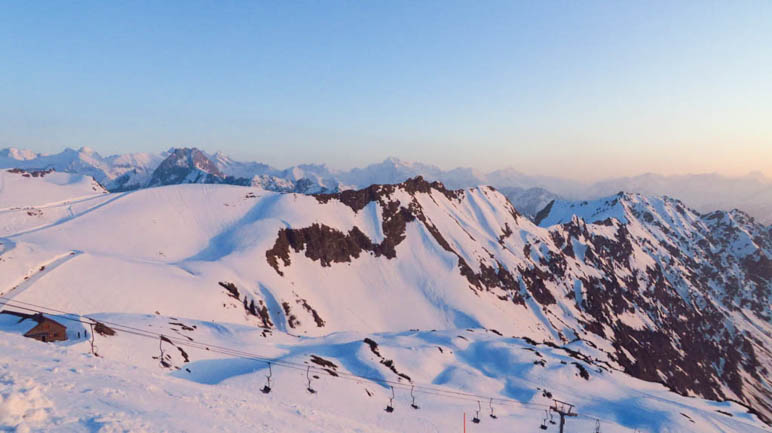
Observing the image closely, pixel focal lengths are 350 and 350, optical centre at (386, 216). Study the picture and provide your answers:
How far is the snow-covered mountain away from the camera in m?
54.6

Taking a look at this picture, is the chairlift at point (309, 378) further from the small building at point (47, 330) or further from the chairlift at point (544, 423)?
the chairlift at point (544, 423)

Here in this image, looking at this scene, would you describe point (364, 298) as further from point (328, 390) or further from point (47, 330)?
point (47, 330)

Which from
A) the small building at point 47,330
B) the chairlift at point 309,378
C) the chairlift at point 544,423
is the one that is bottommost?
the chairlift at point 544,423

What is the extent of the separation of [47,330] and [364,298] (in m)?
94.3

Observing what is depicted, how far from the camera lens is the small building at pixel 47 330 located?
31.0 m

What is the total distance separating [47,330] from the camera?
32.0 metres

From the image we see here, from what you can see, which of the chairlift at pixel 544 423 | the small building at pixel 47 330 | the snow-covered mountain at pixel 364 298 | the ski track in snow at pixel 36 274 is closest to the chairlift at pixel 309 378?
the snow-covered mountain at pixel 364 298

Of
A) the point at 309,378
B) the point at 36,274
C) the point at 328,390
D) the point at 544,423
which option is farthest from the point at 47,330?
the point at 544,423

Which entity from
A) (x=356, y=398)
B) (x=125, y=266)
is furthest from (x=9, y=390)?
(x=125, y=266)

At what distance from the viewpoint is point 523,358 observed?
73125mm

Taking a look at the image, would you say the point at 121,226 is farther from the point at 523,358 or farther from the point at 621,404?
the point at 621,404

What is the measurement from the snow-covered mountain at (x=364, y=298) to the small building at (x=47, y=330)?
2259 mm

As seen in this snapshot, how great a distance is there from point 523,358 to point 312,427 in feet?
208

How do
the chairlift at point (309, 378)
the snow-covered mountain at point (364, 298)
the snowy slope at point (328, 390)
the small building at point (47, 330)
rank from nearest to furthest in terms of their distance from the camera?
the snowy slope at point (328, 390), the small building at point (47, 330), the chairlift at point (309, 378), the snow-covered mountain at point (364, 298)
